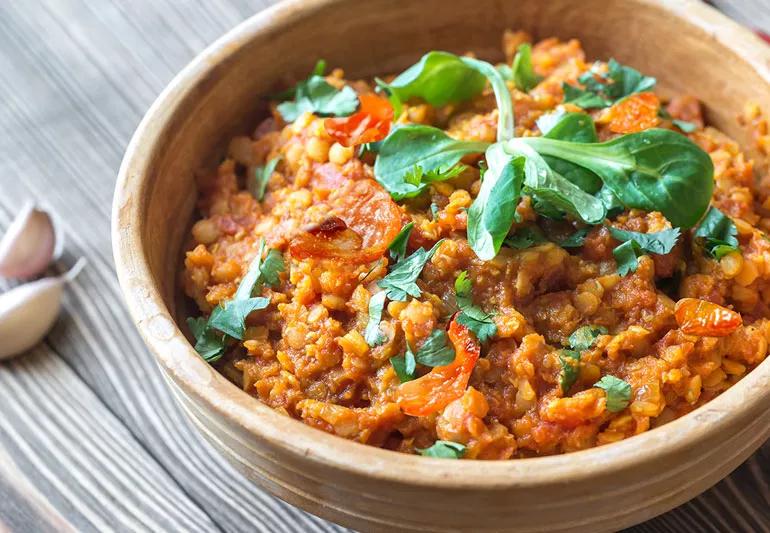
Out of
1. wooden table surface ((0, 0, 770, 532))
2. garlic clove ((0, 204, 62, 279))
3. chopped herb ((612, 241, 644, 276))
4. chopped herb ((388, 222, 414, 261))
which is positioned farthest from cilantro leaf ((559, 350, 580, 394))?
garlic clove ((0, 204, 62, 279))

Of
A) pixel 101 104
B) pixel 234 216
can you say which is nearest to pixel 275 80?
pixel 234 216

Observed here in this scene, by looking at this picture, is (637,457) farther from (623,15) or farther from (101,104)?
(101,104)

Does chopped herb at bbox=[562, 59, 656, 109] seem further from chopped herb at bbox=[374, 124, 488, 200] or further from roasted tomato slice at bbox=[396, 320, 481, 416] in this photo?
roasted tomato slice at bbox=[396, 320, 481, 416]

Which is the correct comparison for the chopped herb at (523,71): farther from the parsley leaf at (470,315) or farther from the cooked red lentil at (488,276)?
the parsley leaf at (470,315)

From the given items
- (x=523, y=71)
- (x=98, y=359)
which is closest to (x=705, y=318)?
(x=523, y=71)

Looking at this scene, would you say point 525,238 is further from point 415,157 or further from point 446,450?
point 446,450

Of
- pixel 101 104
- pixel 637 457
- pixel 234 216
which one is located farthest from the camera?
pixel 101 104
